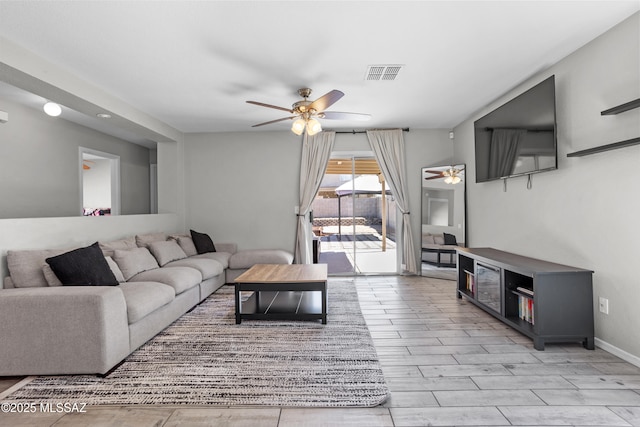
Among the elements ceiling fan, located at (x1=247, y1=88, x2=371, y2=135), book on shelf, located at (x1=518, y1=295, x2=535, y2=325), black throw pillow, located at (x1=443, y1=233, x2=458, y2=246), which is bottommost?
book on shelf, located at (x1=518, y1=295, x2=535, y2=325)

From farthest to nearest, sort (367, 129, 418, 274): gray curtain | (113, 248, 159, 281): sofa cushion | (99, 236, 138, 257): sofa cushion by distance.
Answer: (367, 129, 418, 274): gray curtain < (99, 236, 138, 257): sofa cushion < (113, 248, 159, 281): sofa cushion

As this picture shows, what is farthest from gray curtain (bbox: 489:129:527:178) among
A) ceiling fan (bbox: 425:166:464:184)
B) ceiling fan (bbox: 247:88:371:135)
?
ceiling fan (bbox: 247:88:371:135)

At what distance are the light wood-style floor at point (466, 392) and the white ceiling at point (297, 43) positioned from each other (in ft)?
8.42

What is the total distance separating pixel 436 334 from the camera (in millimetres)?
3031

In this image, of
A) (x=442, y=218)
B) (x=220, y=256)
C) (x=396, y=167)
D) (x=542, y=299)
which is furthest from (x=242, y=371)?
(x=396, y=167)

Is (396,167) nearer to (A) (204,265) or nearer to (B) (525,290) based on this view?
(B) (525,290)

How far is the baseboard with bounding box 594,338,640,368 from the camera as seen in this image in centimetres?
239

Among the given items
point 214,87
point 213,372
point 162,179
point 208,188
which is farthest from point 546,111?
point 162,179

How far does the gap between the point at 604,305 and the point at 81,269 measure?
4343 mm

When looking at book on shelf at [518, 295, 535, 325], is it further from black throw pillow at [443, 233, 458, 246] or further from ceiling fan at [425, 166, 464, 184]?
ceiling fan at [425, 166, 464, 184]

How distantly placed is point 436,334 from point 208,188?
4.35 metres

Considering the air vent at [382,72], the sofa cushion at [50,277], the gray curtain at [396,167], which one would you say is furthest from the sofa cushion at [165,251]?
the gray curtain at [396,167]

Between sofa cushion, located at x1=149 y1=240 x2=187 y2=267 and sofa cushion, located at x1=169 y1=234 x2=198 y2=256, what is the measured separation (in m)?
0.24

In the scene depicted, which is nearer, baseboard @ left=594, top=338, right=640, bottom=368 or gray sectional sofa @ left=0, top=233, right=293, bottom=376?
gray sectional sofa @ left=0, top=233, right=293, bottom=376
